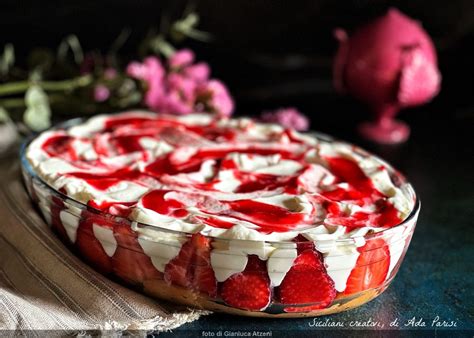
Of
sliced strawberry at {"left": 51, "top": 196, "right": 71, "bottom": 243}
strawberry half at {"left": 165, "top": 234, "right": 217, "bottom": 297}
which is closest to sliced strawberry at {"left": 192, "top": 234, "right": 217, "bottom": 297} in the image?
strawberry half at {"left": 165, "top": 234, "right": 217, "bottom": 297}

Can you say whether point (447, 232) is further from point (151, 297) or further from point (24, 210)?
A: point (24, 210)

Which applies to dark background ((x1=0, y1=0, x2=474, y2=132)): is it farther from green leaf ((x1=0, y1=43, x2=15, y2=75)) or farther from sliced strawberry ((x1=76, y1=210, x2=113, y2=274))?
sliced strawberry ((x1=76, y1=210, x2=113, y2=274))

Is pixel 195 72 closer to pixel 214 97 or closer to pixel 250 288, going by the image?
pixel 214 97

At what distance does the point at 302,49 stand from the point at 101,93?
1.89ft

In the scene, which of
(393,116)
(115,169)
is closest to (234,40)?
(393,116)

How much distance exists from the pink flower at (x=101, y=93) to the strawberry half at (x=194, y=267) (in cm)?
69

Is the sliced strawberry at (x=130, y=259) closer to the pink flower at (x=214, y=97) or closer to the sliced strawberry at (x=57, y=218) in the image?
the sliced strawberry at (x=57, y=218)

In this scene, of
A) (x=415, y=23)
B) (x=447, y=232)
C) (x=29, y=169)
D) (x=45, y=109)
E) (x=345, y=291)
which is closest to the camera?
(x=345, y=291)

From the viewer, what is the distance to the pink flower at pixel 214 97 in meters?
1.53

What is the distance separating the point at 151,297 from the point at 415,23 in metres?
Result: 0.99

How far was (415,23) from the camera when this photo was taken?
5.45 feet

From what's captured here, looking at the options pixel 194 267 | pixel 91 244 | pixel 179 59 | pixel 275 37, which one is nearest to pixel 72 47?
pixel 179 59

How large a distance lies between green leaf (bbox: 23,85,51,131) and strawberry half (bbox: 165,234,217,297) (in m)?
0.64

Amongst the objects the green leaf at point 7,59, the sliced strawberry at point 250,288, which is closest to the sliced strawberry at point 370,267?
the sliced strawberry at point 250,288
